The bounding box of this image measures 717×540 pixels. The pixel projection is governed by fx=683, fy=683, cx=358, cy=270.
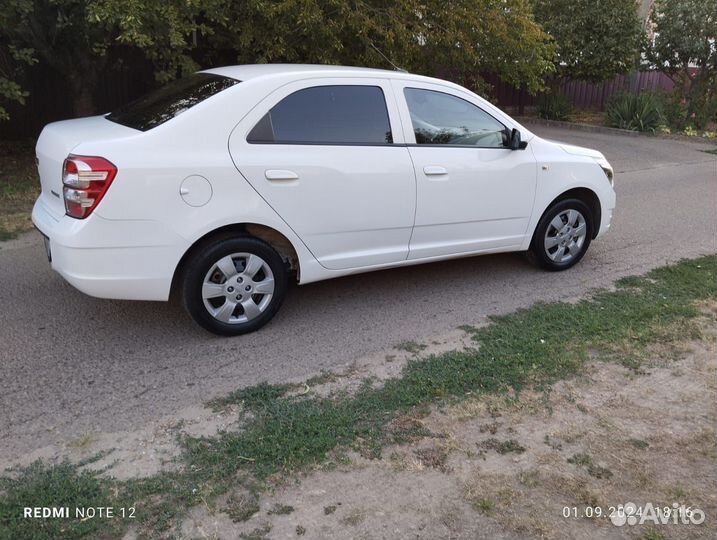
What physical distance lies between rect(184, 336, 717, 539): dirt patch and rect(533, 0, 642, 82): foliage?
15.8 meters

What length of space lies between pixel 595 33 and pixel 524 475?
1736 cm

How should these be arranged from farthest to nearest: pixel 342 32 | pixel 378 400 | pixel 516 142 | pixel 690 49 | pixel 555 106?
pixel 555 106 → pixel 690 49 → pixel 342 32 → pixel 516 142 → pixel 378 400

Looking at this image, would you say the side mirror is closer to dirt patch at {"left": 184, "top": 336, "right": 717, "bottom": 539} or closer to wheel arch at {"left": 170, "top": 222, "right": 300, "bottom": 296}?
wheel arch at {"left": 170, "top": 222, "right": 300, "bottom": 296}

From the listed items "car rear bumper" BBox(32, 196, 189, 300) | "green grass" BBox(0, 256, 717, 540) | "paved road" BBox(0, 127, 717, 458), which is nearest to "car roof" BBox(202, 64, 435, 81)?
"car rear bumper" BBox(32, 196, 189, 300)

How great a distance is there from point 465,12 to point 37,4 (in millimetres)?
5824

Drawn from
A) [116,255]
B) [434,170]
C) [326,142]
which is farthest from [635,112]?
[116,255]

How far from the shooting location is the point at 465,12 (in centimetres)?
1008

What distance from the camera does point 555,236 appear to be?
614cm

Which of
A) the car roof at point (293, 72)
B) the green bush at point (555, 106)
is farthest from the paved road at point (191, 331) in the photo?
the green bush at point (555, 106)

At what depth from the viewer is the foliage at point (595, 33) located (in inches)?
702

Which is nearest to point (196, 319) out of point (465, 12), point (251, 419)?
point (251, 419)

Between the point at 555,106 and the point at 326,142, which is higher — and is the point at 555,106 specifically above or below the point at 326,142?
above

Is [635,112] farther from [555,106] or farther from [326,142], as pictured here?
[326,142]

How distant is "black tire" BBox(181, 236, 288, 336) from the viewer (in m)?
4.41
